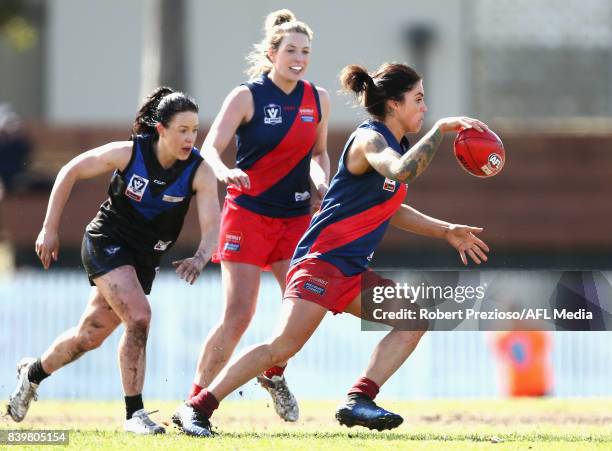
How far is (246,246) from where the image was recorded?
325 inches

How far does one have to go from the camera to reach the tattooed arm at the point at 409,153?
22.2 feet

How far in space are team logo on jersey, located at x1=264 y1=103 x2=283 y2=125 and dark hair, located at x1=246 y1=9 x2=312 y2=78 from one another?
0.30 meters

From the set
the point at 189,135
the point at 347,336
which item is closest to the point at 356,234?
the point at 189,135

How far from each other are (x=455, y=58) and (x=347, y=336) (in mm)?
13528

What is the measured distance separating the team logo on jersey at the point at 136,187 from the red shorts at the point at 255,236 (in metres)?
0.60

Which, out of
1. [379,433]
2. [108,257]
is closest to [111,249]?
[108,257]

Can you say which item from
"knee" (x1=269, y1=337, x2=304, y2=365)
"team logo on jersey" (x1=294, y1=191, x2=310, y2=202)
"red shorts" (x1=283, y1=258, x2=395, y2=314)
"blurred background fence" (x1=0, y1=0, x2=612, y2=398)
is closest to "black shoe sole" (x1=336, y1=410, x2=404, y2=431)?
"knee" (x1=269, y1=337, x2=304, y2=365)

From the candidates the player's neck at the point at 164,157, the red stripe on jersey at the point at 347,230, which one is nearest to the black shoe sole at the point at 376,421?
the red stripe on jersey at the point at 347,230

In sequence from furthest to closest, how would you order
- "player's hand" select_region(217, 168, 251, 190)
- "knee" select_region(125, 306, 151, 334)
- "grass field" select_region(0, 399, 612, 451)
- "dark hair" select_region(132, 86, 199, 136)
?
"dark hair" select_region(132, 86, 199, 136), "knee" select_region(125, 306, 151, 334), "player's hand" select_region(217, 168, 251, 190), "grass field" select_region(0, 399, 612, 451)

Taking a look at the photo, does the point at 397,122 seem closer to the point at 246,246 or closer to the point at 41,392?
the point at 246,246

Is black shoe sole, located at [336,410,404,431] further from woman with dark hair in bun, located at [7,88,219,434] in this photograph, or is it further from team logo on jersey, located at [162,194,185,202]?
team logo on jersey, located at [162,194,185,202]

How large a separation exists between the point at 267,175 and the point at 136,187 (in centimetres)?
92

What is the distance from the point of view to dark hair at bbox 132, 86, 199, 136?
25.3ft

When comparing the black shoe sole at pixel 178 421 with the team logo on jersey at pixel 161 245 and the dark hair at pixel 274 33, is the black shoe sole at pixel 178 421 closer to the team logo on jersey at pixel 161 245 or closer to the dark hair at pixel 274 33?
the team logo on jersey at pixel 161 245
